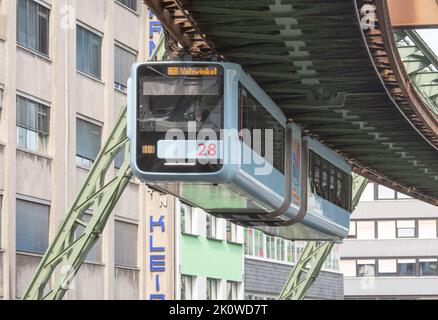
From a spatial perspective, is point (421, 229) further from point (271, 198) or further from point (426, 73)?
point (271, 198)

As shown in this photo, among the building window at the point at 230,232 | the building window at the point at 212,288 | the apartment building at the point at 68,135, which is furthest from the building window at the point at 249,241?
the apartment building at the point at 68,135

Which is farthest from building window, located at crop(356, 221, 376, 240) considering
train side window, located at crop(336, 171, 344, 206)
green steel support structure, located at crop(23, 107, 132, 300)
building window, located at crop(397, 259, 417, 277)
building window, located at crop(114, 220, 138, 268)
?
green steel support structure, located at crop(23, 107, 132, 300)

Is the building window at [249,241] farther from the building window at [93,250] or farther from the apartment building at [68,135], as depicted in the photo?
the building window at [93,250]

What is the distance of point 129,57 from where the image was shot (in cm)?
5125

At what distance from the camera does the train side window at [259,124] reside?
2334 centimetres

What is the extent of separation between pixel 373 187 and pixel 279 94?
78.0 meters

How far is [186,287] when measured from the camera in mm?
56562

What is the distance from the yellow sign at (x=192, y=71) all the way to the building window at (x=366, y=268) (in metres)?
83.0

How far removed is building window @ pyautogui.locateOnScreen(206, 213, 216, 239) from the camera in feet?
198

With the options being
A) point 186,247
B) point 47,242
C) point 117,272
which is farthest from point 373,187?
point 47,242

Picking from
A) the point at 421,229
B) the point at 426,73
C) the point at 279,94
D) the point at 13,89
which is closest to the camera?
the point at 279,94
